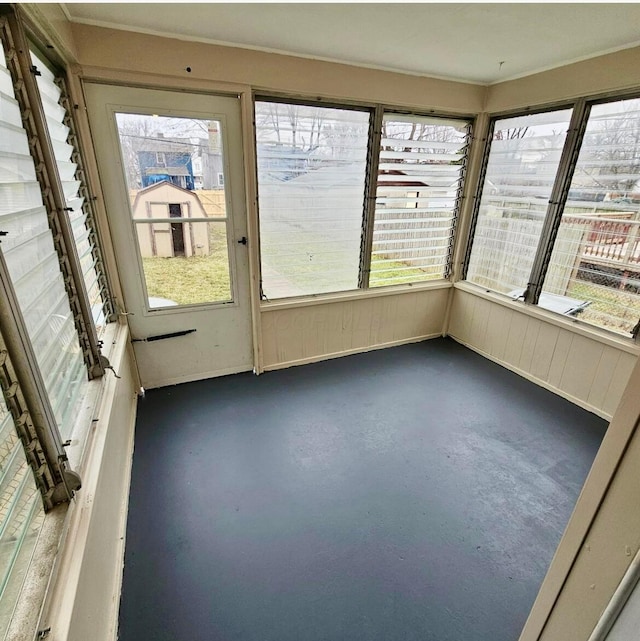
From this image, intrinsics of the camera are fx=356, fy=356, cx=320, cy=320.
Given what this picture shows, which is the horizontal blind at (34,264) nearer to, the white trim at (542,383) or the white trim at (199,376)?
the white trim at (199,376)

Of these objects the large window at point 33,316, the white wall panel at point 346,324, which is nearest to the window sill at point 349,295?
the white wall panel at point 346,324

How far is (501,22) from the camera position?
1.76 meters

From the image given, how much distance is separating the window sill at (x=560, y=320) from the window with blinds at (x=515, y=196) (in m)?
0.08

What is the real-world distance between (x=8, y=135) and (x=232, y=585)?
71.2 inches

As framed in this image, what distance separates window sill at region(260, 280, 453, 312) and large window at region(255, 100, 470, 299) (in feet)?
0.18

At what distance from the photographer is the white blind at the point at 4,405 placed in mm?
791

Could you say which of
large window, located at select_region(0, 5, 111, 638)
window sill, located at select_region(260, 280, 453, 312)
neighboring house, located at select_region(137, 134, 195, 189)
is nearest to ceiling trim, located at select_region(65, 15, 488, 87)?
large window, located at select_region(0, 5, 111, 638)

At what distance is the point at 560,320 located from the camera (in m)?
2.66

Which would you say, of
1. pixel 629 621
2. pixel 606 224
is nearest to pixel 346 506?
pixel 629 621

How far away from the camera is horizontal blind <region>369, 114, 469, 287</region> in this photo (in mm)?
2908

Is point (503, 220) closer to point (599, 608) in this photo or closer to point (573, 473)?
point (573, 473)

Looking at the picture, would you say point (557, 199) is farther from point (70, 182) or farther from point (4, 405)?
point (4, 405)

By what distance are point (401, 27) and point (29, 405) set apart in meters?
2.30

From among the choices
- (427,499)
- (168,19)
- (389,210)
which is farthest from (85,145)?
(427,499)
